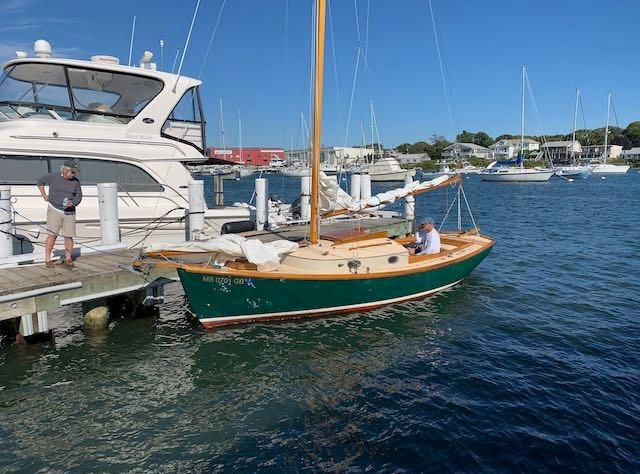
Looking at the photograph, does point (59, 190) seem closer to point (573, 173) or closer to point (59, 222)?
point (59, 222)

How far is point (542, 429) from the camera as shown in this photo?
6.38m

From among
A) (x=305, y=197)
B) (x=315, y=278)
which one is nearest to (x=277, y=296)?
(x=315, y=278)

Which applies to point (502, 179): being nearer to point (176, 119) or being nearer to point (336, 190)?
point (336, 190)

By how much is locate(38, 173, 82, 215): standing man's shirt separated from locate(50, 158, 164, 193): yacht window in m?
3.07

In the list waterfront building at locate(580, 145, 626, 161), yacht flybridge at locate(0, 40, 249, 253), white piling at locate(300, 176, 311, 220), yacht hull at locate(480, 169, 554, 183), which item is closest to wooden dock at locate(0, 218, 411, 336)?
yacht flybridge at locate(0, 40, 249, 253)

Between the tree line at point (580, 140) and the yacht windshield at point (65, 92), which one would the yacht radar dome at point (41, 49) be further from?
the tree line at point (580, 140)

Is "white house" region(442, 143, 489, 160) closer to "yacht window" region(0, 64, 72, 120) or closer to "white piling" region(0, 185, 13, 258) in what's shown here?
"yacht window" region(0, 64, 72, 120)

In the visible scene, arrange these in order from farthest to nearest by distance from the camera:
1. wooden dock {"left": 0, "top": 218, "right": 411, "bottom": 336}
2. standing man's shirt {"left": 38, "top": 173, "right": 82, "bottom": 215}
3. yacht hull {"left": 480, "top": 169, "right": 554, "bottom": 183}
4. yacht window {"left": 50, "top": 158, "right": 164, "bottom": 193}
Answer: yacht hull {"left": 480, "top": 169, "right": 554, "bottom": 183} < yacht window {"left": 50, "top": 158, "right": 164, "bottom": 193} < standing man's shirt {"left": 38, "top": 173, "right": 82, "bottom": 215} < wooden dock {"left": 0, "top": 218, "right": 411, "bottom": 336}

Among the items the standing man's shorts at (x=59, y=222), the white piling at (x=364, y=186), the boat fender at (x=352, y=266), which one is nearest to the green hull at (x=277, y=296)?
the boat fender at (x=352, y=266)

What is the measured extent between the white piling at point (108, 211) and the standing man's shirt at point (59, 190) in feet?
3.92

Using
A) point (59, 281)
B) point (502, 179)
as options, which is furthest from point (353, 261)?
point (502, 179)

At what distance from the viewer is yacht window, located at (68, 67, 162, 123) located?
40.6 feet

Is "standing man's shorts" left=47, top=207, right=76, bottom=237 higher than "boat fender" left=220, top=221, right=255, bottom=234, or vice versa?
"standing man's shorts" left=47, top=207, right=76, bottom=237

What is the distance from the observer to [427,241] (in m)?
12.5
